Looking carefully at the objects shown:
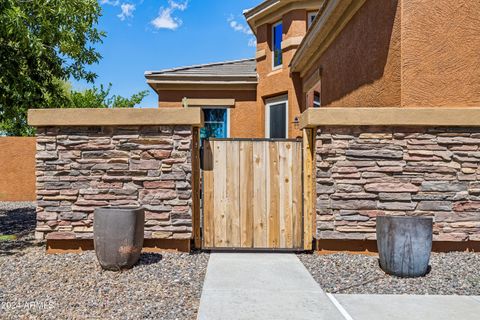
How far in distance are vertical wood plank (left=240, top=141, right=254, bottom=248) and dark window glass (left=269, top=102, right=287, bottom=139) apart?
6.52 metres

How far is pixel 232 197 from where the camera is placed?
670 centimetres

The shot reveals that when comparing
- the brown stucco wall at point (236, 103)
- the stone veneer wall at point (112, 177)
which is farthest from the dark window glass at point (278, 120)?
the stone veneer wall at point (112, 177)

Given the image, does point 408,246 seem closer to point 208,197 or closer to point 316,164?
point 316,164

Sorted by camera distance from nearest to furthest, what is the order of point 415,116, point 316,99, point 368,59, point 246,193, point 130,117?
1. point 415,116
2. point 130,117
3. point 246,193
4. point 368,59
5. point 316,99

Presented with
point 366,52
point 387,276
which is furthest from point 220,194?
point 366,52

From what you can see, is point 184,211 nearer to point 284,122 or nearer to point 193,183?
point 193,183

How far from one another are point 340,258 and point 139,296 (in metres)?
3.33

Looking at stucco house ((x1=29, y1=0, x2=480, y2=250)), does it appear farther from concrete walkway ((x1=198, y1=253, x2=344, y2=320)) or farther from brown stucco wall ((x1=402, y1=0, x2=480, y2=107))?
concrete walkway ((x1=198, y1=253, x2=344, y2=320))

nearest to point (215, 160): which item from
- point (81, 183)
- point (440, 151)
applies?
point (81, 183)

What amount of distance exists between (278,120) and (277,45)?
2.86 meters

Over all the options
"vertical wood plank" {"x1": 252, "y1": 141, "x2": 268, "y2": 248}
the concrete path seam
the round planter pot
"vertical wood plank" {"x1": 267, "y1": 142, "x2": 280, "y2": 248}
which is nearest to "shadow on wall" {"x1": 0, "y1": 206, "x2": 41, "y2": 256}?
the round planter pot

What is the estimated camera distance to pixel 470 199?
242 inches

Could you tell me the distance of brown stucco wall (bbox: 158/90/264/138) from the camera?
1405cm

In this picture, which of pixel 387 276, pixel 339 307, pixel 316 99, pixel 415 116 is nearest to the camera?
pixel 339 307
